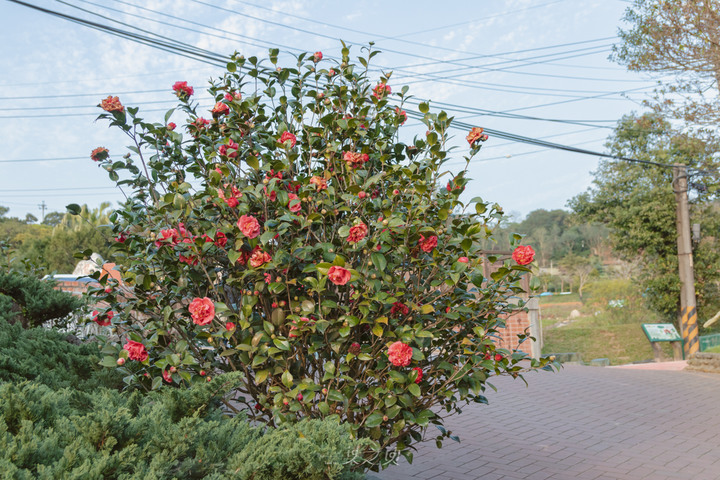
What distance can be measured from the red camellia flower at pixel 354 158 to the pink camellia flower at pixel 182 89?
1.10 metres

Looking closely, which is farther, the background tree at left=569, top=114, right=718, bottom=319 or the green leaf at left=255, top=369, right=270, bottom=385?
the background tree at left=569, top=114, right=718, bottom=319

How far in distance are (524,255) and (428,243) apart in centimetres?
48

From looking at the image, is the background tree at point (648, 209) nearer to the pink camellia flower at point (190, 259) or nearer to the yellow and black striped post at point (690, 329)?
the yellow and black striped post at point (690, 329)

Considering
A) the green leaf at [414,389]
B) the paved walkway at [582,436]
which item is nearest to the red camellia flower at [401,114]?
the green leaf at [414,389]

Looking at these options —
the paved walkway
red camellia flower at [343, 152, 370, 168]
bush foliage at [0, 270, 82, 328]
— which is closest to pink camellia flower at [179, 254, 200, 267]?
red camellia flower at [343, 152, 370, 168]

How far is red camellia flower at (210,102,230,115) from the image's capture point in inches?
131

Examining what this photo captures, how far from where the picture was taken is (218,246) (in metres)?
2.96

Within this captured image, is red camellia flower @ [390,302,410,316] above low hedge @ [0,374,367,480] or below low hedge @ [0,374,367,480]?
above

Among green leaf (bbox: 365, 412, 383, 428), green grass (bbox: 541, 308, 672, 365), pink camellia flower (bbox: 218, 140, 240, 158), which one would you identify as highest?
pink camellia flower (bbox: 218, 140, 240, 158)

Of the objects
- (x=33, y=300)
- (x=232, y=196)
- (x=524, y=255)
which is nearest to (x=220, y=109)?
(x=232, y=196)

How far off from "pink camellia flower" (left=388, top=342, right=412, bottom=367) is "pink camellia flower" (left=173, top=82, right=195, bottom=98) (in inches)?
76.8

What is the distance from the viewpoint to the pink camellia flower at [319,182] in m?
2.93

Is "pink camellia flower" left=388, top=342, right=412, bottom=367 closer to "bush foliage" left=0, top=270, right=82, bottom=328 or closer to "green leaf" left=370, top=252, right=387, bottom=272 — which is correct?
"green leaf" left=370, top=252, right=387, bottom=272

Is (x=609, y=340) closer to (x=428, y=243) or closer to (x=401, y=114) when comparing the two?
(x=401, y=114)
